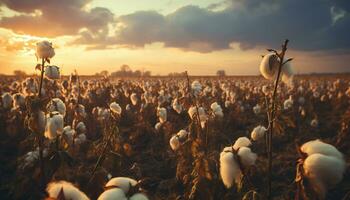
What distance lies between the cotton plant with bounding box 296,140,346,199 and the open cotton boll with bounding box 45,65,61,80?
11.7 feet

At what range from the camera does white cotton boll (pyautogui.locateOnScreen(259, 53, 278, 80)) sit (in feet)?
10.1

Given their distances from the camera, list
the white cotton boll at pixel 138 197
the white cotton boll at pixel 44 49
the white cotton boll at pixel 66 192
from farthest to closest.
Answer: the white cotton boll at pixel 44 49, the white cotton boll at pixel 138 197, the white cotton boll at pixel 66 192

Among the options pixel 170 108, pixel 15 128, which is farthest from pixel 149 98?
pixel 15 128

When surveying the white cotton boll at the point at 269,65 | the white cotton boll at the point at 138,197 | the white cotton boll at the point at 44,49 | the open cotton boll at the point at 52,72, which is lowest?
the white cotton boll at the point at 138,197

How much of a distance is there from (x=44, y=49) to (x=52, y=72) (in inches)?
28.4

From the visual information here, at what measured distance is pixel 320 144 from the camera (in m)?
2.22

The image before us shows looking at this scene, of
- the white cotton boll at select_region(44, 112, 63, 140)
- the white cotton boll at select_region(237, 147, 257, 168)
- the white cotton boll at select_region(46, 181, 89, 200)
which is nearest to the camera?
the white cotton boll at select_region(46, 181, 89, 200)

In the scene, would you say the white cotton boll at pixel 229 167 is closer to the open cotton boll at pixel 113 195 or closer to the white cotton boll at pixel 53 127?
the open cotton boll at pixel 113 195

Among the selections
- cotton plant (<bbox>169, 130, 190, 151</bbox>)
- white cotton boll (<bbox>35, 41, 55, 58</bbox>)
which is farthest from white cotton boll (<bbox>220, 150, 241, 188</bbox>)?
cotton plant (<bbox>169, 130, 190, 151</bbox>)

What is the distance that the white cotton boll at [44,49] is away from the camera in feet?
14.2

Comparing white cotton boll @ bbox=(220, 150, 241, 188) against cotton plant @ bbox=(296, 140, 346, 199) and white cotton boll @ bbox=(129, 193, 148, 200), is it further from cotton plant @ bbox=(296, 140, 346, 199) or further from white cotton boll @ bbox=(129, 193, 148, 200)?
white cotton boll @ bbox=(129, 193, 148, 200)

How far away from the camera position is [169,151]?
27.4 feet

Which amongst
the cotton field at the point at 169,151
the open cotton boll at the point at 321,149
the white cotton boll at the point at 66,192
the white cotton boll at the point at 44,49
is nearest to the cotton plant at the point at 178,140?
the cotton field at the point at 169,151

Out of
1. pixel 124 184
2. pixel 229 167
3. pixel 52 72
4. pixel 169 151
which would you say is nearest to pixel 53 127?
pixel 52 72
